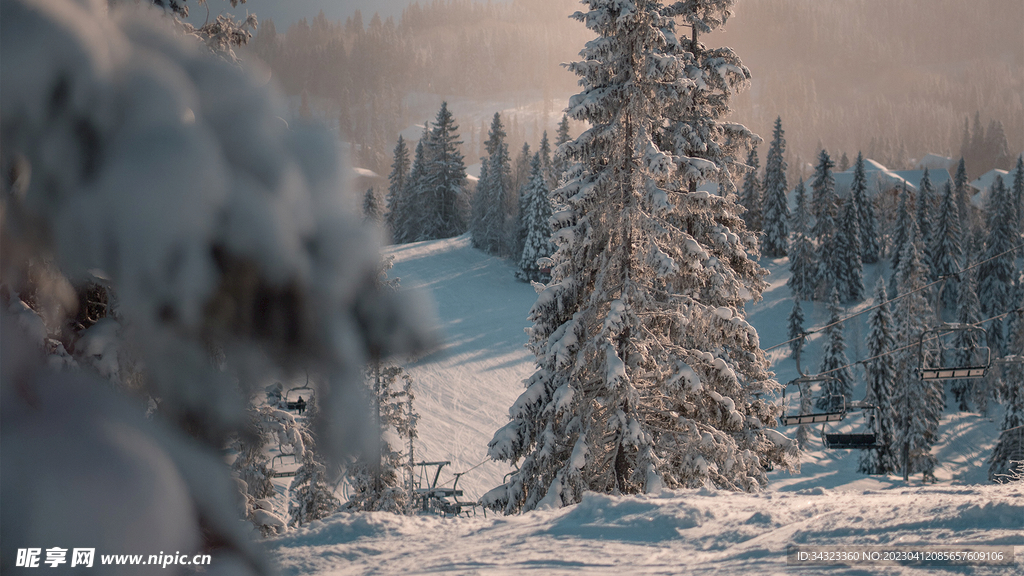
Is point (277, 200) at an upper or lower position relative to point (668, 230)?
lower

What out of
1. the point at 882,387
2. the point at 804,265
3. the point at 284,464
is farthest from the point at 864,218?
the point at 284,464

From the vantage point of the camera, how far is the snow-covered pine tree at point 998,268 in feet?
167

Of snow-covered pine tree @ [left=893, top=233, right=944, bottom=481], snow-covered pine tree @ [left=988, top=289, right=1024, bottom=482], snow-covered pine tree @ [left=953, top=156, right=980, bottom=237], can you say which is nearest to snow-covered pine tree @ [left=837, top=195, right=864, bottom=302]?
snow-covered pine tree @ [left=893, top=233, right=944, bottom=481]

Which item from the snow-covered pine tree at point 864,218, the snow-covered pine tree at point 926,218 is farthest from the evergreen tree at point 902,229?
the snow-covered pine tree at point 864,218

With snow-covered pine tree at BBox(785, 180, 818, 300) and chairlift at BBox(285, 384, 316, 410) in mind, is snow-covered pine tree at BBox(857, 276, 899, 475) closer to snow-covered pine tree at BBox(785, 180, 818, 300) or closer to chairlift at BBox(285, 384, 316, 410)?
snow-covered pine tree at BBox(785, 180, 818, 300)

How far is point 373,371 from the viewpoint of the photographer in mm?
919

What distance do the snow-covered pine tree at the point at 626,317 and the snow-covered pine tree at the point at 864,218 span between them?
51.6m

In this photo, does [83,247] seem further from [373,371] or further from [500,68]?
[500,68]

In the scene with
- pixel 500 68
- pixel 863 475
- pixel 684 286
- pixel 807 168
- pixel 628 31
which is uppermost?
pixel 807 168

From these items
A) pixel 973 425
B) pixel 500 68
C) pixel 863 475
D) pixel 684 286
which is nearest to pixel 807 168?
pixel 973 425

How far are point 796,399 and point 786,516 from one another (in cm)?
4450

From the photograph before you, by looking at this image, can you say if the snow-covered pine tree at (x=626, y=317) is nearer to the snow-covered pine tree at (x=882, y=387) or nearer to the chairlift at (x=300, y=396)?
the chairlift at (x=300, y=396)

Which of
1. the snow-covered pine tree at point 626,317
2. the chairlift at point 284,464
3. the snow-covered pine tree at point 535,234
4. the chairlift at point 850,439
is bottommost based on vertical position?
the chairlift at point 284,464

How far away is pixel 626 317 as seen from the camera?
1167 centimetres
